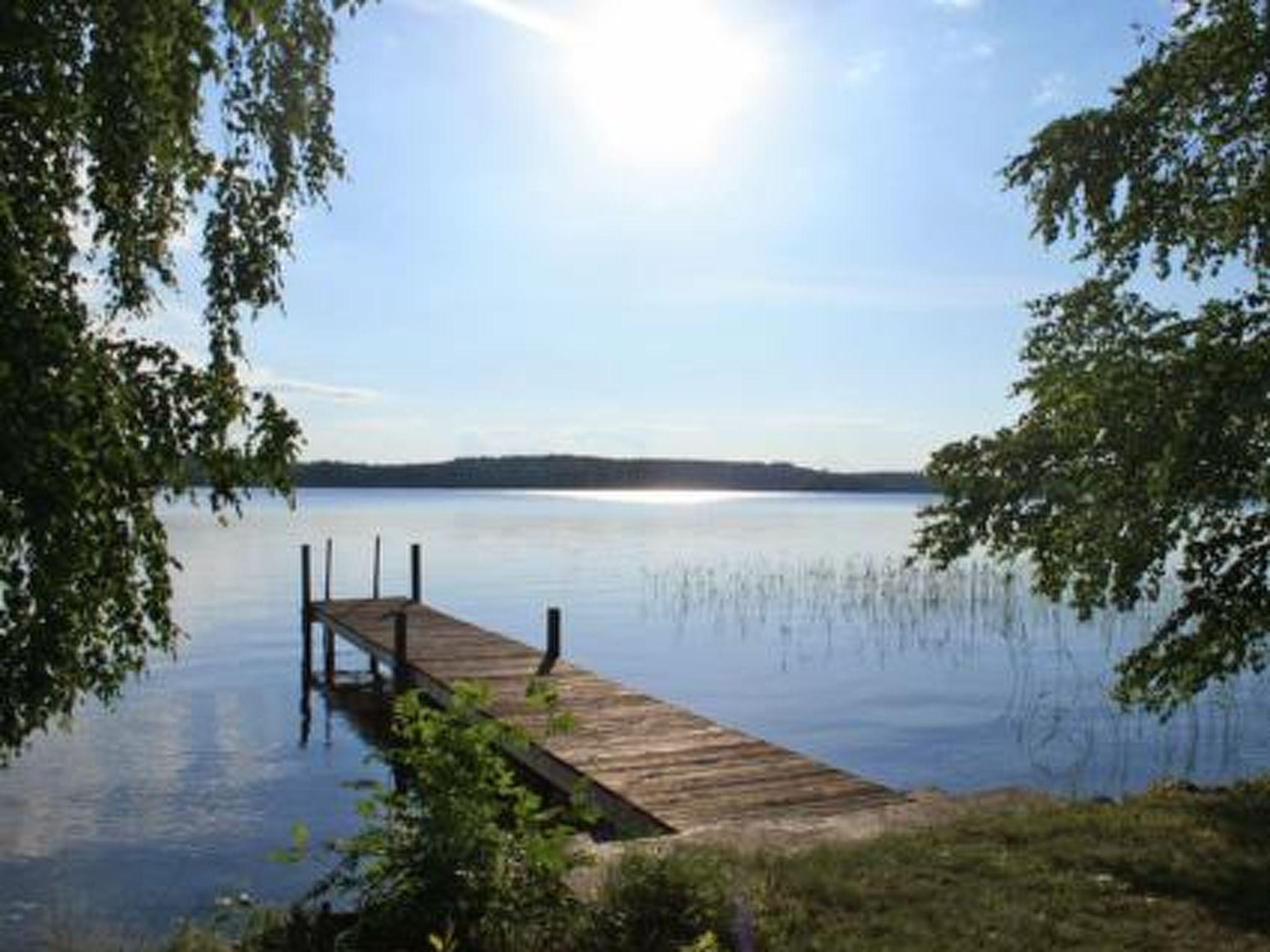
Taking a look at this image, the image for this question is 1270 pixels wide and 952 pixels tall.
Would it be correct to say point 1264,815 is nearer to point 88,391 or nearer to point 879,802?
point 879,802

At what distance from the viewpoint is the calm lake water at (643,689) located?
50.9 feet

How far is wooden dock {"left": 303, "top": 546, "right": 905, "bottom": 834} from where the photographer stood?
11562mm

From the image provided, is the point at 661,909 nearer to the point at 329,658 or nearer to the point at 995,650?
the point at 329,658

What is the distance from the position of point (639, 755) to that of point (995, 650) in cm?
2231

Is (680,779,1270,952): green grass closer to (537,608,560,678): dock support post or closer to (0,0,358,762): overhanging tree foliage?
(0,0,358,762): overhanging tree foliage

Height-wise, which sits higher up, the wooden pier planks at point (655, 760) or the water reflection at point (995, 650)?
the wooden pier planks at point (655, 760)

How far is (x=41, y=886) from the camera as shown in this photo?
556 inches

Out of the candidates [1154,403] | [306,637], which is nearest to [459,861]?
[1154,403]

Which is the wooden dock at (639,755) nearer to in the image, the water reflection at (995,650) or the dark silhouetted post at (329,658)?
the water reflection at (995,650)

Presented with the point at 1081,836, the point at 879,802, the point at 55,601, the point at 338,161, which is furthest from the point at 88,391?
the point at 879,802

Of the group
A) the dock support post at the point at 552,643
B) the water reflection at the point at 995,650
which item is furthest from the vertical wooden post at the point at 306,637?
the water reflection at the point at 995,650

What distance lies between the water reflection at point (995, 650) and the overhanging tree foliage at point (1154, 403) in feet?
5.56

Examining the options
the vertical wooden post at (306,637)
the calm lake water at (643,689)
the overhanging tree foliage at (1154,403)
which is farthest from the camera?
the vertical wooden post at (306,637)

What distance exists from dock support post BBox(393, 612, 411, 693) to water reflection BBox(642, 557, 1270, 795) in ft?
31.8
